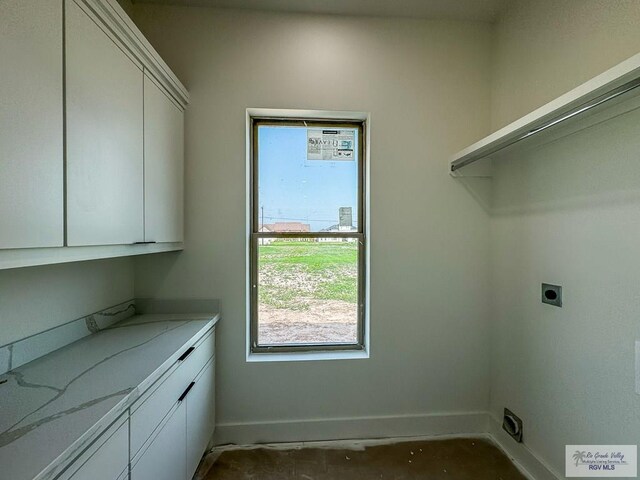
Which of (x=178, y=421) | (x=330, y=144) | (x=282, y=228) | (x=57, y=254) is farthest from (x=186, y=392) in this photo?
(x=330, y=144)

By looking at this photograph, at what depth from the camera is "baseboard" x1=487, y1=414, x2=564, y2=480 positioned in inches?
61.9

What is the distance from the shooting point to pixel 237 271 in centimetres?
190

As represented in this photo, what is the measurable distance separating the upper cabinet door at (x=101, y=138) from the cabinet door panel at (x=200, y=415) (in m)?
0.87

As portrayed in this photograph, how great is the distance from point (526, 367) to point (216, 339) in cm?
195

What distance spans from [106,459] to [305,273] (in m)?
1.42

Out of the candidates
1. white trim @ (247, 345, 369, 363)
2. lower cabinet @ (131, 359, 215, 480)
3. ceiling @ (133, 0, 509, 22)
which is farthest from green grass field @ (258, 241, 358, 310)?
ceiling @ (133, 0, 509, 22)

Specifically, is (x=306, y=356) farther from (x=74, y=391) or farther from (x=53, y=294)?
(x=53, y=294)

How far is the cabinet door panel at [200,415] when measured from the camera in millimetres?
1436

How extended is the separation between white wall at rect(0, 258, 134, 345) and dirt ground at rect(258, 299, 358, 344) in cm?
94

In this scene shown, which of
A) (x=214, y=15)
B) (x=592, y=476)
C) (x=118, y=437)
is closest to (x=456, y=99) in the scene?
(x=214, y=15)

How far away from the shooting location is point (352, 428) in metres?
1.94

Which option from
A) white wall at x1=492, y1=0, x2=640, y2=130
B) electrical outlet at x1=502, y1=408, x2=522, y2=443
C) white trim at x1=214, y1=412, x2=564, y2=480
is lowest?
white trim at x1=214, y1=412, x2=564, y2=480

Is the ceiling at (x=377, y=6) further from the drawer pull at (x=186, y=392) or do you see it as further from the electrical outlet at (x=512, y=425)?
the electrical outlet at (x=512, y=425)

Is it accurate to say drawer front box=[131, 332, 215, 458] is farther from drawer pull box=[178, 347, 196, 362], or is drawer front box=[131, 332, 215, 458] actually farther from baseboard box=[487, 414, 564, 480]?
baseboard box=[487, 414, 564, 480]
